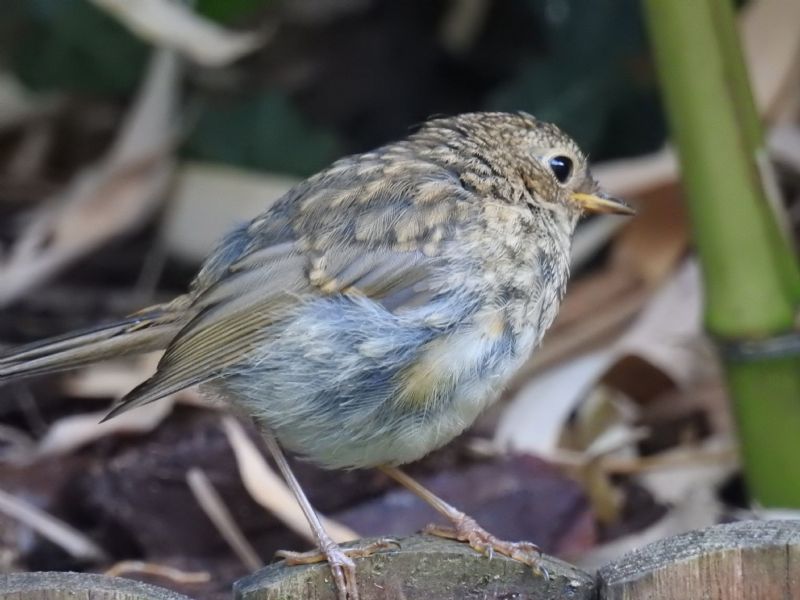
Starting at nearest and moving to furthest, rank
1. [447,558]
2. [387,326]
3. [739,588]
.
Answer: [739,588] → [447,558] → [387,326]

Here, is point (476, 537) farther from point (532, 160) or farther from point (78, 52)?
point (78, 52)

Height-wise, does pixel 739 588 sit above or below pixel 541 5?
below

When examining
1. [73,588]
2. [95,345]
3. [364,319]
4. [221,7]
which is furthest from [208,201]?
[73,588]

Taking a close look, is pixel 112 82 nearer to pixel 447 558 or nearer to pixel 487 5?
pixel 487 5

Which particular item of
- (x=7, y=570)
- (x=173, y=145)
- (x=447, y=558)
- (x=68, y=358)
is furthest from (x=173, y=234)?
(x=447, y=558)

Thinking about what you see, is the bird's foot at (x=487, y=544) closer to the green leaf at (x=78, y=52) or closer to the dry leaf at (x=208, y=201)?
the dry leaf at (x=208, y=201)

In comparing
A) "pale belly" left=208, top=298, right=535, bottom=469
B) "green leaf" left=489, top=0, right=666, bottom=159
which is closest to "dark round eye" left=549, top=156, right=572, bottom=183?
"pale belly" left=208, top=298, right=535, bottom=469

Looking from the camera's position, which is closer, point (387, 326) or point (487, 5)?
point (387, 326)
